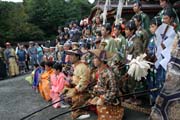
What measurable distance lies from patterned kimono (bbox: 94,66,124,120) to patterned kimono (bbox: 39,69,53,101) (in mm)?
3851

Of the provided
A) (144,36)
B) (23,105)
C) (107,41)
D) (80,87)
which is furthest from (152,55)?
(23,105)

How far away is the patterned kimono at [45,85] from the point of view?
10.6m

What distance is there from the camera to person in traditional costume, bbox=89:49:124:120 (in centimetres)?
664

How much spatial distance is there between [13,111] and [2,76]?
354 inches

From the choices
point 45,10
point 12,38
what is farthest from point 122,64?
point 45,10

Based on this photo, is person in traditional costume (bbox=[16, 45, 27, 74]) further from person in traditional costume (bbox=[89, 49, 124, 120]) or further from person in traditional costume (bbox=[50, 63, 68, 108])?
person in traditional costume (bbox=[89, 49, 124, 120])

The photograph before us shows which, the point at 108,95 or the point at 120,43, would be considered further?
the point at 120,43

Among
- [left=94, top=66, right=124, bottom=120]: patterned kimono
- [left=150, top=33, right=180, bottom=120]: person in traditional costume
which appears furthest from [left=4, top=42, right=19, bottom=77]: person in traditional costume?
[left=150, top=33, right=180, bottom=120]: person in traditional costume

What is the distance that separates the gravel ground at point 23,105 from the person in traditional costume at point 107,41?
4.36ft

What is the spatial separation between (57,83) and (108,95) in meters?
3.13

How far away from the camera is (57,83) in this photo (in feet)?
31.3

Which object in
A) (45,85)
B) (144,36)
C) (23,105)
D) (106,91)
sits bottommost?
(23,105)

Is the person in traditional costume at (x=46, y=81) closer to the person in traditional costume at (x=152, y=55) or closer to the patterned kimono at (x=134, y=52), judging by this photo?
the patterned kimono at (x=134, y=52)

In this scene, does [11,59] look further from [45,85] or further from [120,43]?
[120,43]
